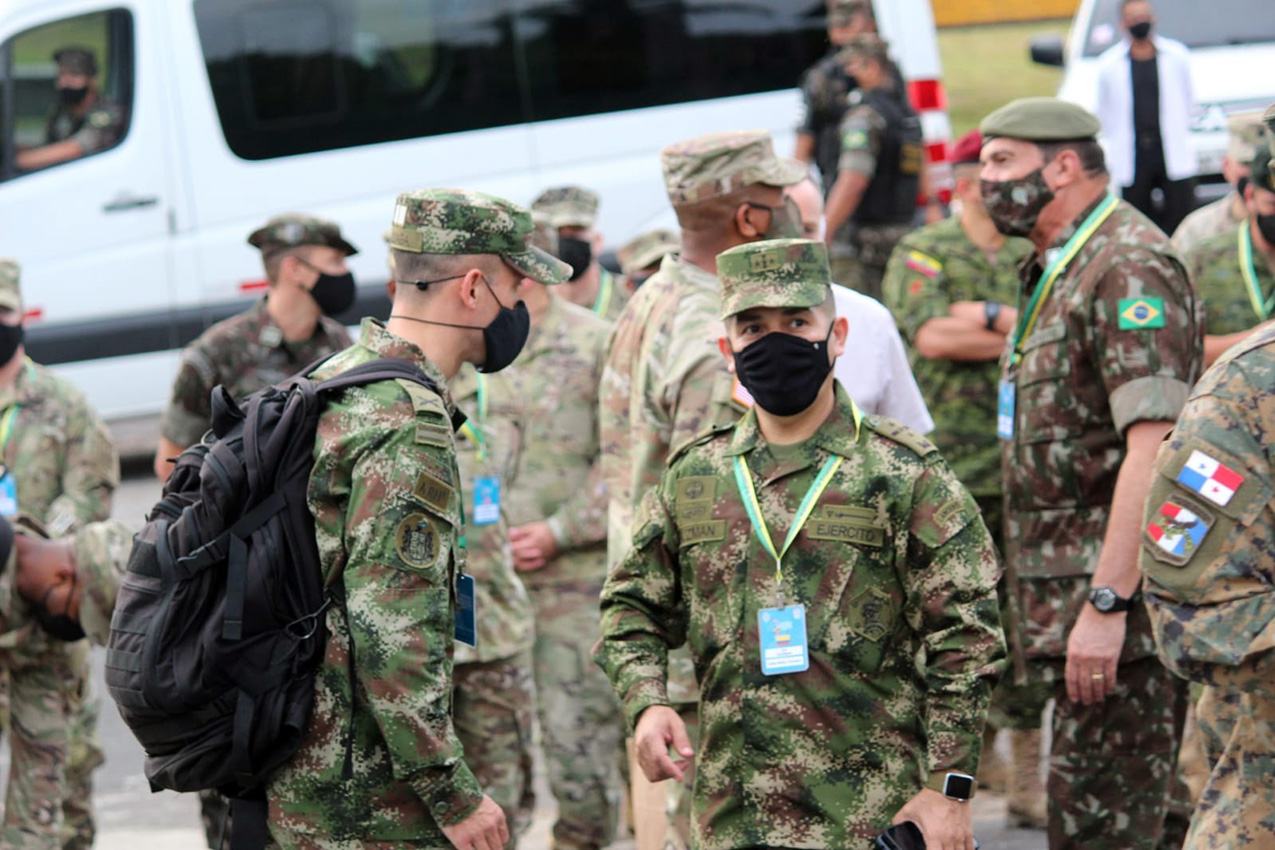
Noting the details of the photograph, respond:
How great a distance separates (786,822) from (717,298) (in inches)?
58.7

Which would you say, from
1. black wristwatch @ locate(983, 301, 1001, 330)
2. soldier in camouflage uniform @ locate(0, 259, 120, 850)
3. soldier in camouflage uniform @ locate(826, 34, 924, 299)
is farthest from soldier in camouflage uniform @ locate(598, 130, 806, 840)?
soldier in camouflage uniform @ locate(826, 34, 924, 299)

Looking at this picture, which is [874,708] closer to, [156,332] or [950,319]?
[950,319]

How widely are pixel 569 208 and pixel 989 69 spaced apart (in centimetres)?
1806

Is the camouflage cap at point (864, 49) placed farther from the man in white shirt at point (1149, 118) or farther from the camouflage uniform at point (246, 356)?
the camouflage uniform at point (246, 356)

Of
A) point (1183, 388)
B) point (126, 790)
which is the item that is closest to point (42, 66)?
point (126, 790)

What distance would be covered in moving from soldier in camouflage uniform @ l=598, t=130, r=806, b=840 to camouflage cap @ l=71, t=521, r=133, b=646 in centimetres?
151

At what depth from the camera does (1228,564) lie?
331 centimetres

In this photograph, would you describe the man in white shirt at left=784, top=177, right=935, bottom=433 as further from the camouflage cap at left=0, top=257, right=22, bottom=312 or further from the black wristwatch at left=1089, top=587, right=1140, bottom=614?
the camouflage cap at left=0, top=257, right=22, bottom=312

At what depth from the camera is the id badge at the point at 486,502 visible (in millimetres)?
5781

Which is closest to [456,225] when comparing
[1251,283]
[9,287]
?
[9,287]

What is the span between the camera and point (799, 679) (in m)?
3.84

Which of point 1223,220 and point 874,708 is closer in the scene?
point 874,708

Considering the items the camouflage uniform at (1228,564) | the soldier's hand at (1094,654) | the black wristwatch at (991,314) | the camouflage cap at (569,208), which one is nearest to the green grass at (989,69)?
the camouflage cap at (569,208)

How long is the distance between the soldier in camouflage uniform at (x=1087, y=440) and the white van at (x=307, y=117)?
633cm
